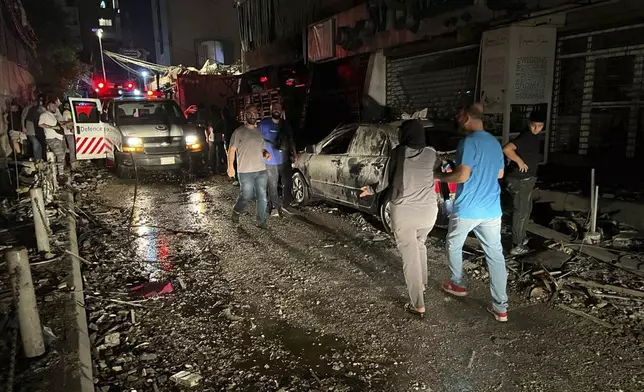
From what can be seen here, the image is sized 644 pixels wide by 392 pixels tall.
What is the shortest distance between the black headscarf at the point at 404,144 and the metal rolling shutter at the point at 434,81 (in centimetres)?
749

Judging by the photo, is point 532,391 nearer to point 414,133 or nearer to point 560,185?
point 414,133

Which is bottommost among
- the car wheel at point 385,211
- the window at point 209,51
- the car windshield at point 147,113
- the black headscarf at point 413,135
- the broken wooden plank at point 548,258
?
the broken wooden plank at point 548,258

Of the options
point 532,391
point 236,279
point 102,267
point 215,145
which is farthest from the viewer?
point 215,145

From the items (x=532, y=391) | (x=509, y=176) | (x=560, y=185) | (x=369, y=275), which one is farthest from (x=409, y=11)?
(x=532, y=391)

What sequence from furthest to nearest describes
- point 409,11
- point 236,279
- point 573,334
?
point 409,11, point 236,279, point 573,334

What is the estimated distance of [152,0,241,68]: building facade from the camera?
115 feet

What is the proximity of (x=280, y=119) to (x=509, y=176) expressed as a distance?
4131mm

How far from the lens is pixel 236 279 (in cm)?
533

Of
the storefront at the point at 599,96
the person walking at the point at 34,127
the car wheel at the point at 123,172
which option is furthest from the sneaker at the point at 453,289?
the person walking at the point at 34,127

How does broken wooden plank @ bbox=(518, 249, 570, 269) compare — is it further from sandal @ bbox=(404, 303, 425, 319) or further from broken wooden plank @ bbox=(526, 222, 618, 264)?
sandal @ bbox=(404, 303, 425, 319)

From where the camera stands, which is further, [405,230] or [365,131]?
[365,131]

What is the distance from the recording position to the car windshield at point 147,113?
12.2 meters

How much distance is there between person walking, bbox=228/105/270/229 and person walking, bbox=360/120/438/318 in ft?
11.0

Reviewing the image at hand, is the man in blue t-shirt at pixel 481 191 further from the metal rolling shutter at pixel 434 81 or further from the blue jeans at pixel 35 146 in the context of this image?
the blue jeans at pixel 35 146
